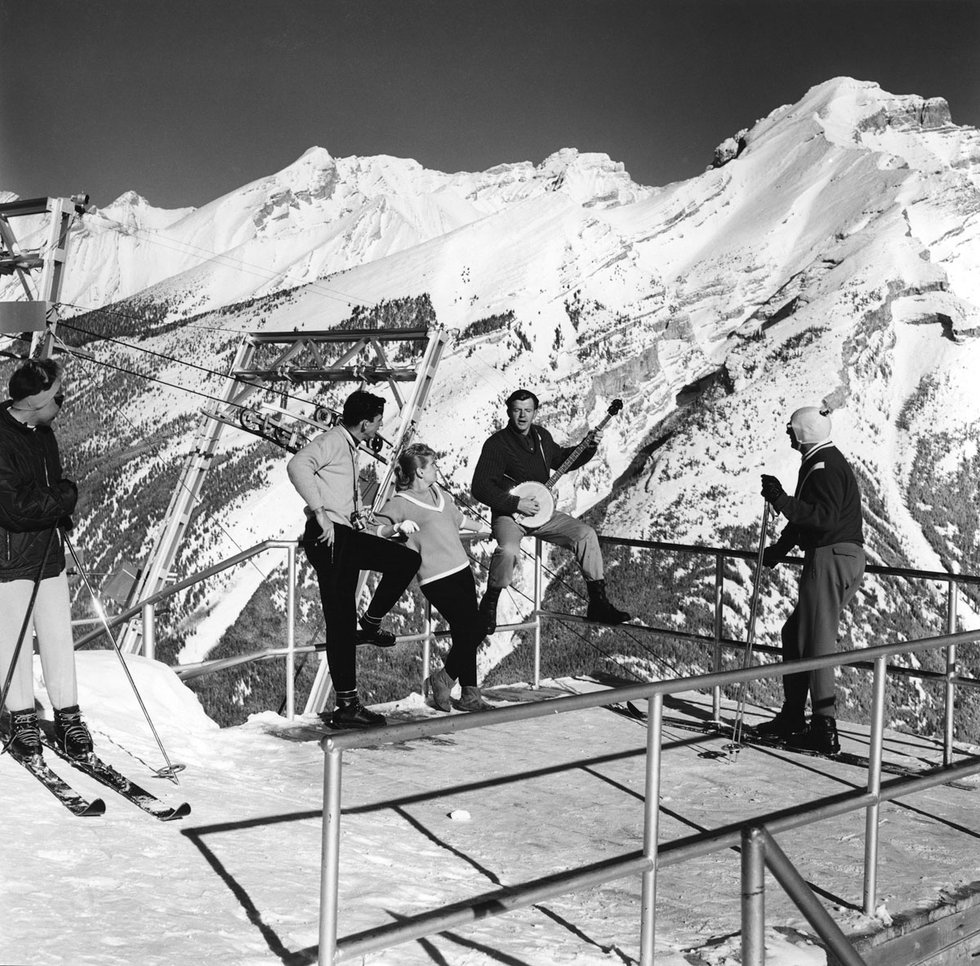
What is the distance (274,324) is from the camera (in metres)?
60.4

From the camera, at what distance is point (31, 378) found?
420 cm

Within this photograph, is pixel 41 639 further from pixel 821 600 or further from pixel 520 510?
pixel 821 600

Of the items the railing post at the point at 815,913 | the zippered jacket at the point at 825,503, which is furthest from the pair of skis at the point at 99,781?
the zippered jacket at the point at 825,503

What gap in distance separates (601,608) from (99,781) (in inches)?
120

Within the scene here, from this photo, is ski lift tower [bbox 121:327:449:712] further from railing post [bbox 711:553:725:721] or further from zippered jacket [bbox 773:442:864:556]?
zippered jacket [bbox 773:442:864:556]

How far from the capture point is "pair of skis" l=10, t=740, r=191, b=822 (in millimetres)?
4188

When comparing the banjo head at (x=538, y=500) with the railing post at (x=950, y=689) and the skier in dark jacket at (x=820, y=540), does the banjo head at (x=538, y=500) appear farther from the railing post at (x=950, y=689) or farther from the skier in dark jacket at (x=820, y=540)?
the railing post at (x=950, y=689)

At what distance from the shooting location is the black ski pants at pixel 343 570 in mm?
5445

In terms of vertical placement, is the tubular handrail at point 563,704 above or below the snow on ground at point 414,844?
above

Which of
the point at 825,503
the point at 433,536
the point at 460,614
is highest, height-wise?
the point at 825,503

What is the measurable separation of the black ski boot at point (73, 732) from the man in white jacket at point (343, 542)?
4.21ft

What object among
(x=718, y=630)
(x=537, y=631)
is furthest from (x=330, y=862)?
(x=537, y=631)

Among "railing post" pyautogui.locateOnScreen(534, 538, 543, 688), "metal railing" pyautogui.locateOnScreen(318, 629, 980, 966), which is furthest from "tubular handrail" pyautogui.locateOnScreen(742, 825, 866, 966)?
"railing post" pyautogui.locateOnScreen(534, 538, 543, 688)

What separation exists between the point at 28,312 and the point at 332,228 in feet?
386
